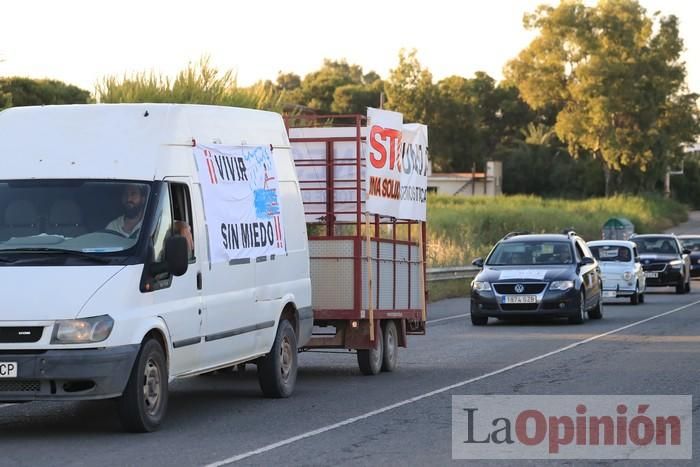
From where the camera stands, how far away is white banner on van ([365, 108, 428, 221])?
16516 millimetres

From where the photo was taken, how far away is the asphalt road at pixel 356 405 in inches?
415

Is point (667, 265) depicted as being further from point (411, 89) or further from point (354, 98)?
point (354, 98)

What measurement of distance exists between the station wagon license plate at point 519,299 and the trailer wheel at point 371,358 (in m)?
9.19

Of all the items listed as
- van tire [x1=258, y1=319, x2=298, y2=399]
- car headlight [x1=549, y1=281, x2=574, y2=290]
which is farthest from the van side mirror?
car headlight [x1=549, y1=281, x2=574, y2=290]

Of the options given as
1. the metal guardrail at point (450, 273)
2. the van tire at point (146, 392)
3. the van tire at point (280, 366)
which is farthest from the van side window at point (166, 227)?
the metal guardrail at point (450, 273)

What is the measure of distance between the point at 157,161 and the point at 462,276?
27.4m

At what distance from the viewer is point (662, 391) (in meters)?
14.6

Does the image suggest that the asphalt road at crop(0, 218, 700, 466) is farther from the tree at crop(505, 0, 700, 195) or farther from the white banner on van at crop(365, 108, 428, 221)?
the tree at crop(505, 0, 700, 195)

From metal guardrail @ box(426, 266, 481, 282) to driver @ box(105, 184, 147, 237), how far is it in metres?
24.0

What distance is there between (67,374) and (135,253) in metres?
1.15

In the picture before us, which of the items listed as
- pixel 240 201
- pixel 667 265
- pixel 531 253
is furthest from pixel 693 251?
pixel 240 201

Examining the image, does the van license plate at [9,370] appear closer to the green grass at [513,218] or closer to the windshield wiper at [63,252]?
the windshield wiper at [63,252]

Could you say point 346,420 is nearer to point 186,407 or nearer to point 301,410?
point 301,410

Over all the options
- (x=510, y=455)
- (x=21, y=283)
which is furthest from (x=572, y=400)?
(x=21, y=283)
